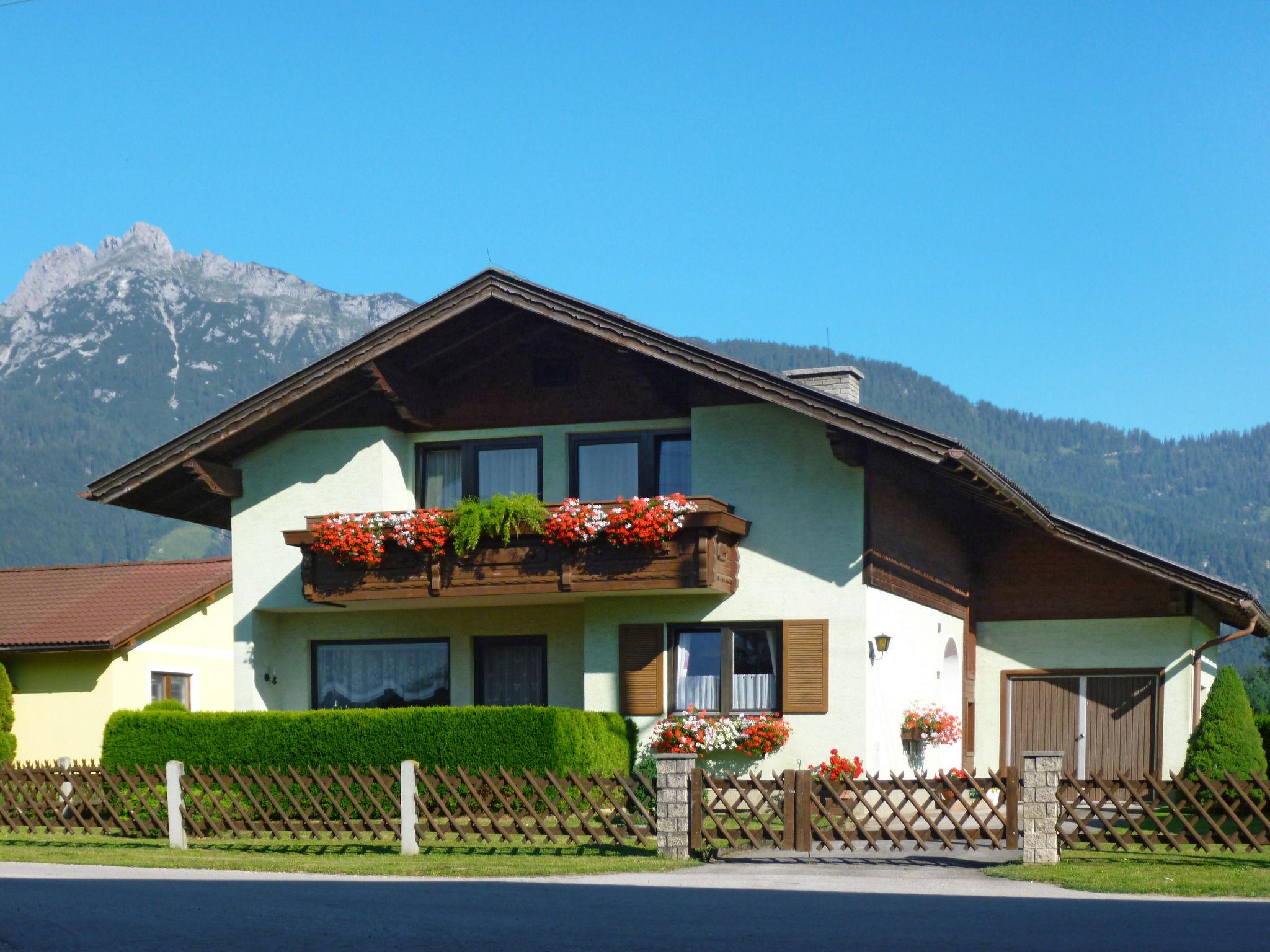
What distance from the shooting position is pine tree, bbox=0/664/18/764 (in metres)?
27.8

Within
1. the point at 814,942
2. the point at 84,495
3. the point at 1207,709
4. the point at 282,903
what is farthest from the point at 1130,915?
the point at 84,495

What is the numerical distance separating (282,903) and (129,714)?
1031 centimetres

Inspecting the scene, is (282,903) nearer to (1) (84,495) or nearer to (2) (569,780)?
(2) (569,780)

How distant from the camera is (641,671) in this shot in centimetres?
2169

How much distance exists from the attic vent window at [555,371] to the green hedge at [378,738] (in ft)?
16.5

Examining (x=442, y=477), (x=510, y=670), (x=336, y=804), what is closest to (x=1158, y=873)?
(x=336, y=804)

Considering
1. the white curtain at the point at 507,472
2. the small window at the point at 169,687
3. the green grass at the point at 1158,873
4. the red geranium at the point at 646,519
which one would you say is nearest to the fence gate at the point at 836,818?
the green grass at the point at 1158,873

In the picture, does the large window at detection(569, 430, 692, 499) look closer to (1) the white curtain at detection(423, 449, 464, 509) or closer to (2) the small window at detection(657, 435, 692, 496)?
(2) the small window at detection(657, 435, 692, 496)

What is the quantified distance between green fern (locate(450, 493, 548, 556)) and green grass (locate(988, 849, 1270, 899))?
26.7 feet

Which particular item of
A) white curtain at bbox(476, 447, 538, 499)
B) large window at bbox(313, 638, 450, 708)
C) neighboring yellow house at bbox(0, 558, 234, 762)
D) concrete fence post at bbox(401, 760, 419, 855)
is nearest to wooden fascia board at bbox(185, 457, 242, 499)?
large window at bbox(313, 638, 450, 708)

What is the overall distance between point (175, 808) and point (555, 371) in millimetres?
8270

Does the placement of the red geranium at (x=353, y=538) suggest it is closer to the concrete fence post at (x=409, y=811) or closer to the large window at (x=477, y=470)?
the large window at (x=477, y=470)

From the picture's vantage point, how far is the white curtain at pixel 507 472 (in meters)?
23.0

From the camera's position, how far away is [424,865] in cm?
1589
